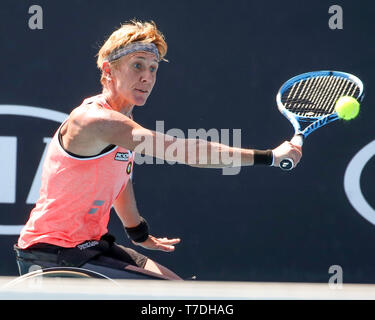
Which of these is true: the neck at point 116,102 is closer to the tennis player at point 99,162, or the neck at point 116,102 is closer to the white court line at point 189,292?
the tennis player at point 99,162

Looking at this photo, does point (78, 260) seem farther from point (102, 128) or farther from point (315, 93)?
point (315, 93)

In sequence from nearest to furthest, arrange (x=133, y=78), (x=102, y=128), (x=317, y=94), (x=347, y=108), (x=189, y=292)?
(x=189, y=292)
(x=102, y=128)
(x=133, y=78)
(x=347, y=108)
(x=317, y=94)

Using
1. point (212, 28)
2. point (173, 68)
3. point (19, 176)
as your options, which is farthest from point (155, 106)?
point (19, 176)

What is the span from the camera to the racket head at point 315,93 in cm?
319

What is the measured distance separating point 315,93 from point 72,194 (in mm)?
1286

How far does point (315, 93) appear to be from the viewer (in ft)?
11.0

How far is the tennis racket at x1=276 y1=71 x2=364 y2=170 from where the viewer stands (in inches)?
124

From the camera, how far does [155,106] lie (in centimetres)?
398

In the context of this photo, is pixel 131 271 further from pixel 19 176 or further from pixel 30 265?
pixel 19 176

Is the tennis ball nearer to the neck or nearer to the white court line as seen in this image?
the neck

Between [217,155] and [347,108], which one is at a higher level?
[347,108]

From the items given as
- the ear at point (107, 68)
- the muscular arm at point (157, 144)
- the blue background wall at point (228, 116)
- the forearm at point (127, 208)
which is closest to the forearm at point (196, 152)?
the muscular arm at point (157, 144)

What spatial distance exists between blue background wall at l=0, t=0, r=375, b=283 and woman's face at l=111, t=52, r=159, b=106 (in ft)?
3.76

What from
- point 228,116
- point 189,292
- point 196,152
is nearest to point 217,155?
point 196,152
